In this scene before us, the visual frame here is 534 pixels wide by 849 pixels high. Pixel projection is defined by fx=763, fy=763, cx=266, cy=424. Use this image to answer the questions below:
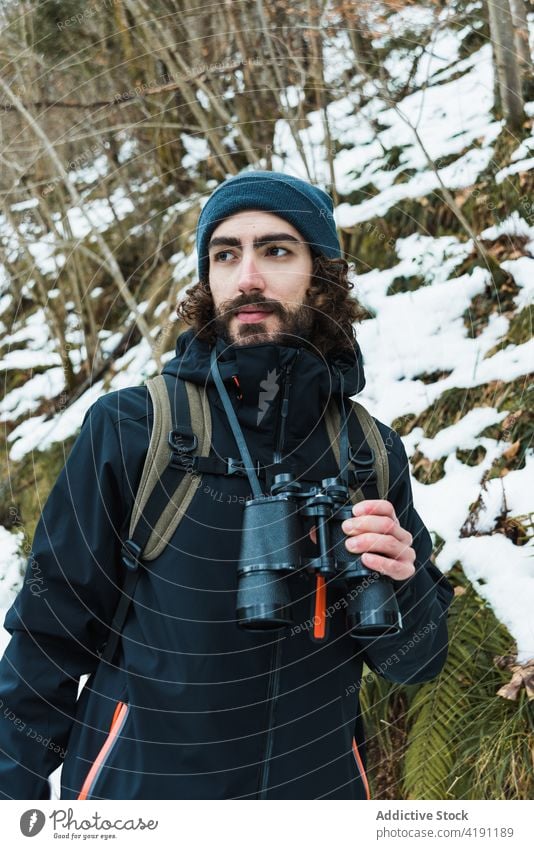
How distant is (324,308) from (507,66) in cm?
190

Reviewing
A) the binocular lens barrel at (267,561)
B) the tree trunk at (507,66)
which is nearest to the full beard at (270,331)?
the binocular lens barrel at (267,561)

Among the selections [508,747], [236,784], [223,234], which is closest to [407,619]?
[236,784]

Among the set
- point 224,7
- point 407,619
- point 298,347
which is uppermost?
point 224,7

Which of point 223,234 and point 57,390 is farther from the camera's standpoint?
point 57,390

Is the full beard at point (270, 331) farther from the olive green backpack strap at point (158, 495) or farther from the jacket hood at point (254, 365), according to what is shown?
the olive green backpack strap at point (158, 495)

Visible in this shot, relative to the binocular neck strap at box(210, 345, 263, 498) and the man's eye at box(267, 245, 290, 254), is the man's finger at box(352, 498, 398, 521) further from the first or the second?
the man's eye at box(267, 245, 290, 254)

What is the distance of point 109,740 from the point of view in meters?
1.15

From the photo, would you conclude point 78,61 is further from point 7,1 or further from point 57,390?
point 57,390

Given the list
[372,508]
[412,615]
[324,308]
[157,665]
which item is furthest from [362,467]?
[157,665]

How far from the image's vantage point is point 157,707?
1146 millimetres

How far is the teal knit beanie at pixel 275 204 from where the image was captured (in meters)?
1.44
